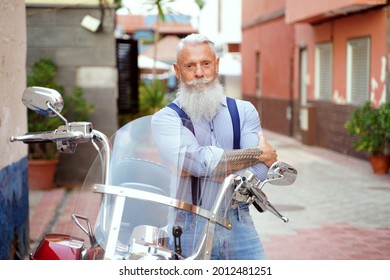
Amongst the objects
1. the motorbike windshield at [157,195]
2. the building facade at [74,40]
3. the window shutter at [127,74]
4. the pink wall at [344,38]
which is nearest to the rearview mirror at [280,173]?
the motorbike windshield at [157,195]

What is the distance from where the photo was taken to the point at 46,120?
1052 cm

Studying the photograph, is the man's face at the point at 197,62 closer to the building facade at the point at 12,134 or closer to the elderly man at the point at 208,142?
the elderly man at the point at 208,142

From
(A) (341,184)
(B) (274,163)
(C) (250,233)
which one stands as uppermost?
(B) (274,163)

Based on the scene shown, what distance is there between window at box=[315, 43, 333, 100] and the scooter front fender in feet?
47.2

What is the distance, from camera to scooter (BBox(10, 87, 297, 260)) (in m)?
2.48

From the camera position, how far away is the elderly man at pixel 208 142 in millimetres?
2598

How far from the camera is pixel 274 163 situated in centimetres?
280

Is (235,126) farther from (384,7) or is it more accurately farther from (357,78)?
(357,78)

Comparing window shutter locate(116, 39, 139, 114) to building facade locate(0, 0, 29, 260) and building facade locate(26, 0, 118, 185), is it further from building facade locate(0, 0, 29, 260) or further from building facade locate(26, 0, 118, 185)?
building facade locate(0, 0, 29, 260)

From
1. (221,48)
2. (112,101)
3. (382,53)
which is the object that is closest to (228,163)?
(112,101)

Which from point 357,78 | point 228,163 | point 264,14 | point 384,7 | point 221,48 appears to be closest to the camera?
point 228,163

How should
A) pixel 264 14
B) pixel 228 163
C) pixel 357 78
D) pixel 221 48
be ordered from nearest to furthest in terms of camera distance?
pixel 228 163 < pixel 357 78 < pixel 264 14 < pixel 221 48

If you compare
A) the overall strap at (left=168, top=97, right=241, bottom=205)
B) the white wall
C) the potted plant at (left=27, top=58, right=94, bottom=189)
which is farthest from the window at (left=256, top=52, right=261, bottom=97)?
the overall strap at (left=168, top=97, right=241, bottom=205)

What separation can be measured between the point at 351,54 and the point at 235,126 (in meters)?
12.9
